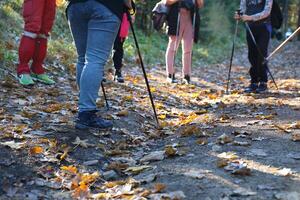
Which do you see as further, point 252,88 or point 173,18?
point 173,18

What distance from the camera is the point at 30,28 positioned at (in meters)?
6.93

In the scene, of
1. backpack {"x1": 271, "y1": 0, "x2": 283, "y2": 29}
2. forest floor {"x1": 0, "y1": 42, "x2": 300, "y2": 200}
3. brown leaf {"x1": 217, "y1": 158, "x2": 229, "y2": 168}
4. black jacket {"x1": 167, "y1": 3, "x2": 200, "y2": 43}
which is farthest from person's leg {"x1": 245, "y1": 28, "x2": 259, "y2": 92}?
brown leaf {"x1": 217, "y1": 158, "x2": 229, "y2": 168}

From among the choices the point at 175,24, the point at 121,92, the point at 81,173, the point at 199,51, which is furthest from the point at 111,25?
the point at 199,51

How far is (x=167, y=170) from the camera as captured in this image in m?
3.83

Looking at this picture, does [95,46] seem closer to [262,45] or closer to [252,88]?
[262,45]

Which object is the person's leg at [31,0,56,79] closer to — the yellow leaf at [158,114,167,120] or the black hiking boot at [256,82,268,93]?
the yellow leaf at [158,114,167,120]

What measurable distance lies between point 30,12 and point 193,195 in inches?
180

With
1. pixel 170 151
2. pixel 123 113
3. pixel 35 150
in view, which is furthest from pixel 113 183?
pixel 123 113

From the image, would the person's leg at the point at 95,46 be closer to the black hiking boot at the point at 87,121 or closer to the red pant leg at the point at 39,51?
the black hiking boot at the point at 87,121

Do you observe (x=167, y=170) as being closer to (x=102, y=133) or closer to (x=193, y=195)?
(x=193, y=195)

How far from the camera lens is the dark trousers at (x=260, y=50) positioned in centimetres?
819

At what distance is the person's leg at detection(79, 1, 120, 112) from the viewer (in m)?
A: 4.75

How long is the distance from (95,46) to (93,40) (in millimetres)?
65

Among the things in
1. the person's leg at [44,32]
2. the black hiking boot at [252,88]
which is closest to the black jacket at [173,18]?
the black hiking boot at [252,88]
